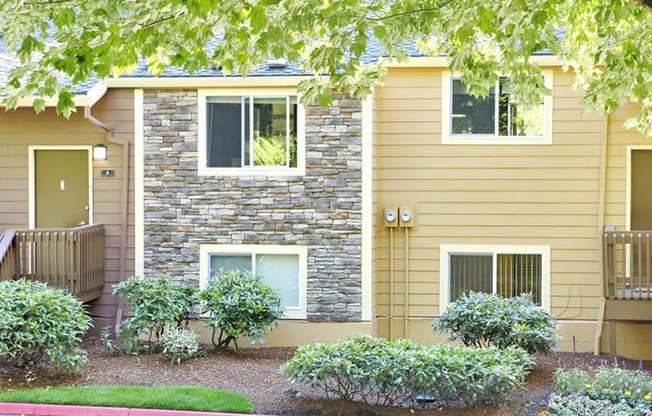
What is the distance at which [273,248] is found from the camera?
42.8 ft

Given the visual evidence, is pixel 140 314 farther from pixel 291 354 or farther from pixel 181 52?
pixel 181 52

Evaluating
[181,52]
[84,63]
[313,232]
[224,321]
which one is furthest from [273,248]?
[84,63]

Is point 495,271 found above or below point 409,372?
above

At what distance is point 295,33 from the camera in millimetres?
7930

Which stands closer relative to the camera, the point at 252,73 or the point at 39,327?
the point at 39,327

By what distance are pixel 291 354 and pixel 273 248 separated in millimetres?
1706

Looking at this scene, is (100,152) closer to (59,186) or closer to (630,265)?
(59,186)

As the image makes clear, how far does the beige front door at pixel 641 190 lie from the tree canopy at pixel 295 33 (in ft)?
11.5

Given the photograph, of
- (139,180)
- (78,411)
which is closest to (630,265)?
(139,180)

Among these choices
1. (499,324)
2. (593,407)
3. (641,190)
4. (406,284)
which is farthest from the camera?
(406,284)

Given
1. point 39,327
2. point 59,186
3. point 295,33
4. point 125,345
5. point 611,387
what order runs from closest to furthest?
1. point 295,33
2. point 611,387
3. point 39,327
4. point 125,345
5. point 59,186

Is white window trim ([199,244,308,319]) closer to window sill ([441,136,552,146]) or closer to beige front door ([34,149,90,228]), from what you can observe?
beige front door ([34,149,90,228])

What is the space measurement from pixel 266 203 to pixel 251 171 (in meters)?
0.56

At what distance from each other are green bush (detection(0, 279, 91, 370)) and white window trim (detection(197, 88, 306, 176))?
134 inches
